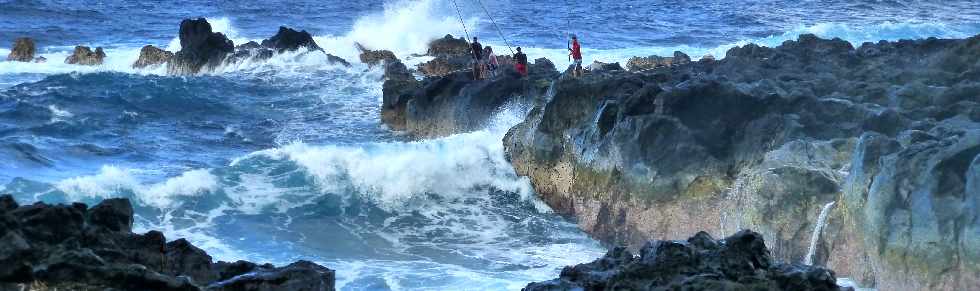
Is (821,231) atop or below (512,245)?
atop

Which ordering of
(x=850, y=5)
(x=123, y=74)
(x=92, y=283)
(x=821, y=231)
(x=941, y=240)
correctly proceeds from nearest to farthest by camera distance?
(x=92, y=283) → (x=941, y=240) → (x=821, y=231) → (x=123, y=74) → (x=850, y=5)

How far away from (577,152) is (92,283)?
9650 mm

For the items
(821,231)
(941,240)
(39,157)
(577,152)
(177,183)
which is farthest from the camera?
(39,157)

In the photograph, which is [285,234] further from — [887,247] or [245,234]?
[887,247]

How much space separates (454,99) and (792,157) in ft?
29.9

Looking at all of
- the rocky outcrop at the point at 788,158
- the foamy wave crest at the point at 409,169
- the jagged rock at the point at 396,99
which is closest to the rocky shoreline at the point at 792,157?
the rocky outcrop at the point at 788,158

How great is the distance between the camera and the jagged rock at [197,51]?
99.7ft

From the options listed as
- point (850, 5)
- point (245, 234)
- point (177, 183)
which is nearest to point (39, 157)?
point (177, 183)

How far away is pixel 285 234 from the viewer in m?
15.6

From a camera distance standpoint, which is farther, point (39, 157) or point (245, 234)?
point (39, 157)

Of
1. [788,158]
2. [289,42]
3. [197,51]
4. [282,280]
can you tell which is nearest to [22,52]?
[197,51]

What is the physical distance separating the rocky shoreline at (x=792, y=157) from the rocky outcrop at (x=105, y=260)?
5269 millimetres

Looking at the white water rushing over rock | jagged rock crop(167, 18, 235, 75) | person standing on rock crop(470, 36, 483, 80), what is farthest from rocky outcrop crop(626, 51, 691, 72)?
the white water rushing over rock

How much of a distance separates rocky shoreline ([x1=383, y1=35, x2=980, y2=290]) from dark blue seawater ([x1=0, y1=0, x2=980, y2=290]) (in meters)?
0.83
